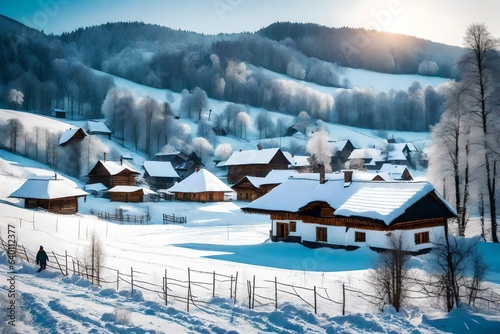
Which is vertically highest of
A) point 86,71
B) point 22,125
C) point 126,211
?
point 86,71

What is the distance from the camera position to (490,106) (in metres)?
26.2

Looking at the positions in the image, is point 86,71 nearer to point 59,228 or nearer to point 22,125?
point 22,125

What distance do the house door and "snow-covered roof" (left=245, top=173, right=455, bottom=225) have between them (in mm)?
1407

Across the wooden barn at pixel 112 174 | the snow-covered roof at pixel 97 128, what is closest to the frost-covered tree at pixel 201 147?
the snow-covered roof at pixel 97 128

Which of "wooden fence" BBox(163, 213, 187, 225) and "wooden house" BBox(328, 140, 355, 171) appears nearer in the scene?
"wooden fence" BBox(163, 213, 187, 225)

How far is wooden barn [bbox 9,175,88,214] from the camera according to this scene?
4369 centimetres

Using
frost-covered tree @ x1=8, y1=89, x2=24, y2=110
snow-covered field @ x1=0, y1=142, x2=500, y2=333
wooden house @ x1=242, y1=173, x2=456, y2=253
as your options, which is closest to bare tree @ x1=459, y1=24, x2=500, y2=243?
wooden house @ x1=242, y1=173, x2=456, y2=253

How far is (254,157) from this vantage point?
7856 centimetres

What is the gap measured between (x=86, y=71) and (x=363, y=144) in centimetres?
8596

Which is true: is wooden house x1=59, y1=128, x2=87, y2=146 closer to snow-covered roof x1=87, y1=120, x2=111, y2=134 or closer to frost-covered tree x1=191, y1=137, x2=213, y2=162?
snow-covered roof x1=87, y1=120, x2=111, y2=134

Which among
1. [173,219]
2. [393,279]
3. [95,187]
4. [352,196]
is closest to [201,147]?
[95,187]

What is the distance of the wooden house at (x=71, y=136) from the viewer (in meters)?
73.6

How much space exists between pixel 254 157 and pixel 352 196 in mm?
49375

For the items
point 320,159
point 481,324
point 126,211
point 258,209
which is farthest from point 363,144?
point 481,324
